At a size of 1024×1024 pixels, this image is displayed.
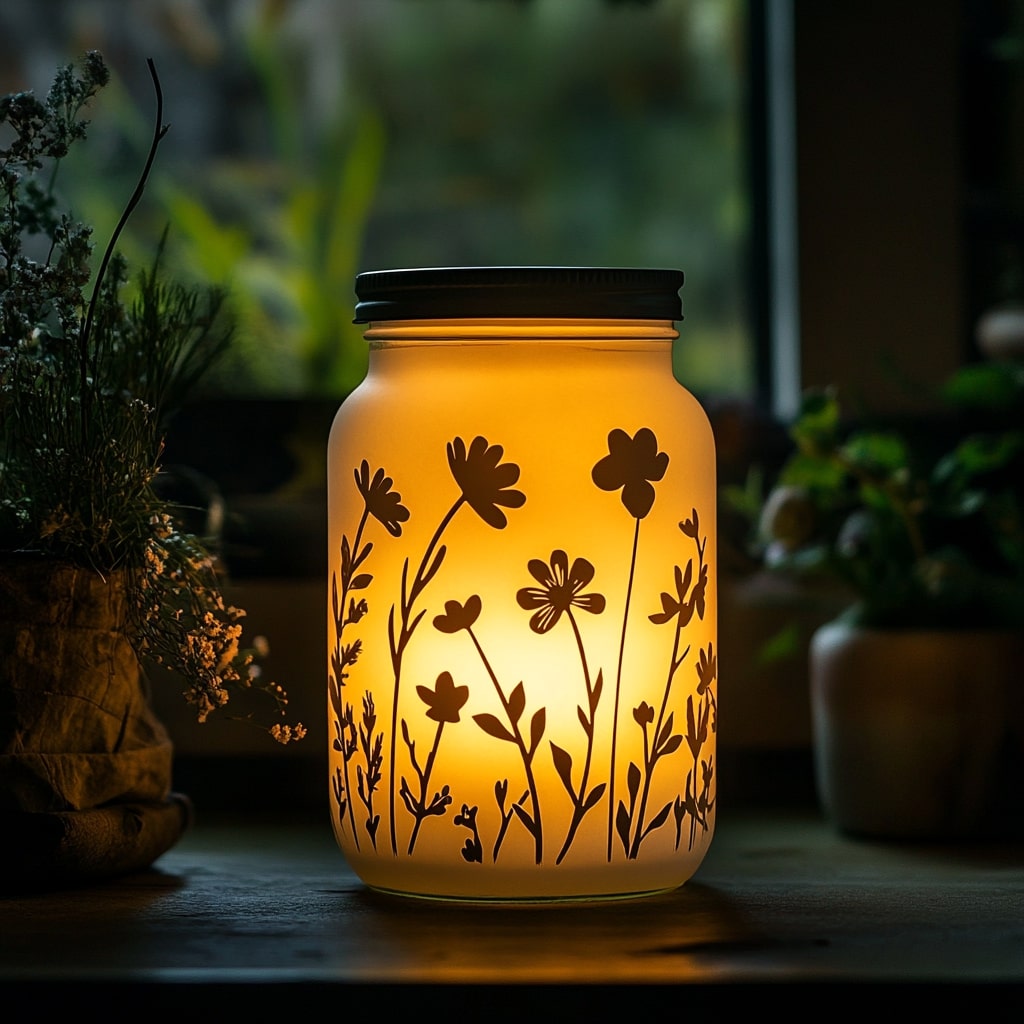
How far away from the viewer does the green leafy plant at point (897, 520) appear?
41.1 inches

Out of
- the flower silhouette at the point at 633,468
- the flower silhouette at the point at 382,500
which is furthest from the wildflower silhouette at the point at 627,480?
the flower silhouette at the point at 382,500

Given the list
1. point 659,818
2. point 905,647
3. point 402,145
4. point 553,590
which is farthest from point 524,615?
point 402,145

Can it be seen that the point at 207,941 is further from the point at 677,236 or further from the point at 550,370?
the point at 677,236

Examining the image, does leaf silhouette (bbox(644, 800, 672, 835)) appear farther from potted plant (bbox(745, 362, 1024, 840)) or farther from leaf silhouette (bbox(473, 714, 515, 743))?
potted plant (bbox(745, 362, 1024, 840))

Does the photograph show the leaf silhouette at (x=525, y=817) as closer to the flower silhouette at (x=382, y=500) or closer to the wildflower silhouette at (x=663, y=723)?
the wildflower silhouette at (x=663, y=723)

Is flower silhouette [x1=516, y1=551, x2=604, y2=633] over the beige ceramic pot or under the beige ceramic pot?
over

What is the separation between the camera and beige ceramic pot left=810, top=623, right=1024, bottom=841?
40.1 inches

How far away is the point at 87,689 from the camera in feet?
2.68

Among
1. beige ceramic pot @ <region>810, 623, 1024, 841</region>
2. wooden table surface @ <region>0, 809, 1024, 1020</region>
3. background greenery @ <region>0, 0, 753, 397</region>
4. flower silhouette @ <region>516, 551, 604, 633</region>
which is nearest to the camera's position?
wooden table surface @ <region>0, 809, 1024, 1020</region>

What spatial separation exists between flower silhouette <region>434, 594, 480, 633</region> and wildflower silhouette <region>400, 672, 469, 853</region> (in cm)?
2

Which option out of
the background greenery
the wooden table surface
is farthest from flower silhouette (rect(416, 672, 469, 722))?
the background greenery

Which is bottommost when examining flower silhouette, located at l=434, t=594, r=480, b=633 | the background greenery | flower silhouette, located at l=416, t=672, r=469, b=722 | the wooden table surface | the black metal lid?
the wooden table surface

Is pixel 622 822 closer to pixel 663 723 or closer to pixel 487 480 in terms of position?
pixel 663 723

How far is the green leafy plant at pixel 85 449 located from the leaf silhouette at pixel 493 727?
0.31 ft
